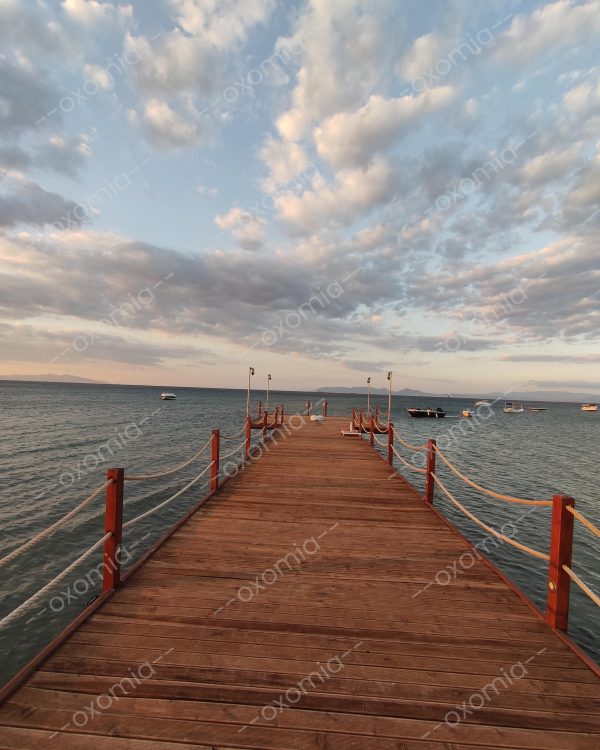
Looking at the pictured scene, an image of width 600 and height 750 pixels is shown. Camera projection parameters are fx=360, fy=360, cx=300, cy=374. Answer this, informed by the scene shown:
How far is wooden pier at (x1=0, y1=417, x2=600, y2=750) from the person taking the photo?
95.8 inches

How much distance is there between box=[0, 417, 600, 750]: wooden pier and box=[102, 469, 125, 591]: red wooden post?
6.3 inches

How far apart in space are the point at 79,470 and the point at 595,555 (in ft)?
65.8

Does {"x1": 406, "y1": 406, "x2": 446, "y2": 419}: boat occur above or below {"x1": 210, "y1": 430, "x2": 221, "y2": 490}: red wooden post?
below

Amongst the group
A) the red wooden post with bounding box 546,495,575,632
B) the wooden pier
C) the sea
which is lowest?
the sea

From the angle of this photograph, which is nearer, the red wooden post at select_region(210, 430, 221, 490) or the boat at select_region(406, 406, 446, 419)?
the red wooden post at select_region(210, 430, 221, 490)

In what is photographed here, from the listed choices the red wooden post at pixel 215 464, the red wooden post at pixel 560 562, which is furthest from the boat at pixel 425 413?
the red wooden post at pixel 560 562

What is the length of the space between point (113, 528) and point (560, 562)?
4.86 metres

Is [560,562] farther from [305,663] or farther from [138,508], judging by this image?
[138,508]

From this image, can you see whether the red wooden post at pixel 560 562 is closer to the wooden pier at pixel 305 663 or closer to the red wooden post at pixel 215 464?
the wooden pier at pixel 305 663

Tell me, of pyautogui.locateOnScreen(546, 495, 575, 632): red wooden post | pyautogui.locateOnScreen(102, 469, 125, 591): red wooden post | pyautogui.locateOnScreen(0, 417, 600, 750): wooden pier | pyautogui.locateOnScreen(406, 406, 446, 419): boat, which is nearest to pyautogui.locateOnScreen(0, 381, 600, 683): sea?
pyautogui.locateOnScreen(0, 417, 600, 750): wooden pier

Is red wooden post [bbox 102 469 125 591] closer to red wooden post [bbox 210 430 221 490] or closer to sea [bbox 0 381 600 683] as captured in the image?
sea [bbox 0 381 600 683]

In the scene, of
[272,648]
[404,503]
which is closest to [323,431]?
[404,503]

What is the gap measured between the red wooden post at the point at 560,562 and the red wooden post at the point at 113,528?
15.2ft

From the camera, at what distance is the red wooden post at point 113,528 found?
13.1 feet
